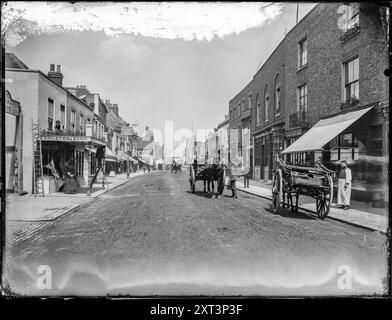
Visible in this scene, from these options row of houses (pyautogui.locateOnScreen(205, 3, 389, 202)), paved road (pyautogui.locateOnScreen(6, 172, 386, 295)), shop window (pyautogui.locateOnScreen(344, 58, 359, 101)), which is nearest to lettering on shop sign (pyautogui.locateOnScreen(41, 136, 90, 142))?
paved road (pyautogui.locateOnScreen(6, 172, 386, 295))

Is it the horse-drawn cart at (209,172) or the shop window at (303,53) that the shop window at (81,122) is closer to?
the shop window at (303,53)

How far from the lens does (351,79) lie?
313 inches

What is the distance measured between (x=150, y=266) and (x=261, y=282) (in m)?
1.33

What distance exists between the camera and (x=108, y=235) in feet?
16.3

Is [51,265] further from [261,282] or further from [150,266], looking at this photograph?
[261,282]

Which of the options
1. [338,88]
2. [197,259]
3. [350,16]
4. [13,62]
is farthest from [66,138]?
[338,88]

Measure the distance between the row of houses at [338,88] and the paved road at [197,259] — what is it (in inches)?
44.3

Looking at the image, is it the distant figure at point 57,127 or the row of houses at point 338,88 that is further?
the distant figure at point 57,127

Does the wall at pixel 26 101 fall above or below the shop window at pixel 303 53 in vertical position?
below

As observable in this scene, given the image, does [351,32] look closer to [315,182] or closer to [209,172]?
[315,182]

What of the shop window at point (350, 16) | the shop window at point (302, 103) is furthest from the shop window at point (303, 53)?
the shop window at point (350, 16)

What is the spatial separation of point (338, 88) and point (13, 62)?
7824 mm

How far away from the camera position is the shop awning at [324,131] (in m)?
5.14
